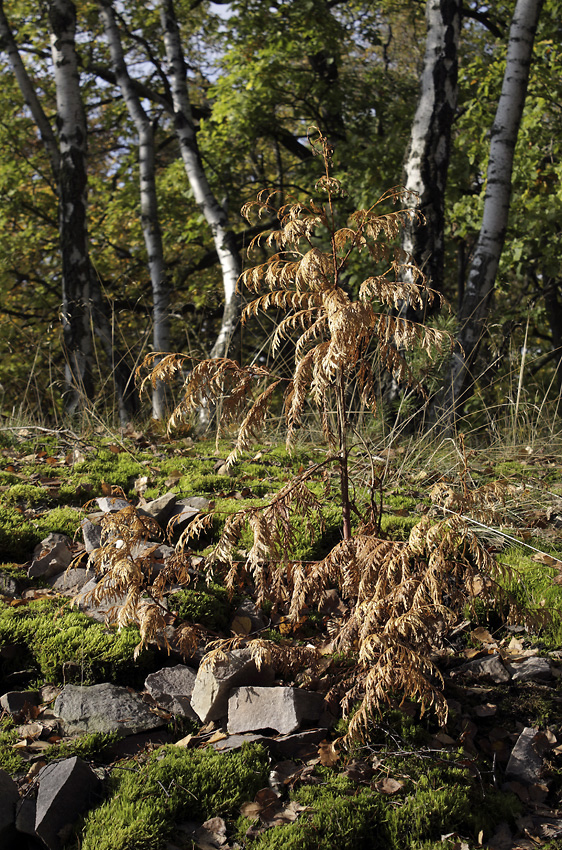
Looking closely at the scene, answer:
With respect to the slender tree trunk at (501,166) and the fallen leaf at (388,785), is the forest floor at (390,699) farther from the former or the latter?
the slender tree trunk at (501,166)

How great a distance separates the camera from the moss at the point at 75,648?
2.92m

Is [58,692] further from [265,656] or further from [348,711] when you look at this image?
[348,711]

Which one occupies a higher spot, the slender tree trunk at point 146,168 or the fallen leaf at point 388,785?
the slender tree trunk at point 146,168

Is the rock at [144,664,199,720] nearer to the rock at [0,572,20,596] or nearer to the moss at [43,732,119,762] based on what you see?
the moss at [43,732,119,762]

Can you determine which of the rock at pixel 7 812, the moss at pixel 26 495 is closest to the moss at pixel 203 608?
the rock at pixel 7 812

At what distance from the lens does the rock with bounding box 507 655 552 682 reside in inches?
116

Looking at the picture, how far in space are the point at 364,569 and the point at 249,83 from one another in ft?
30.8

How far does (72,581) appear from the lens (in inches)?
141

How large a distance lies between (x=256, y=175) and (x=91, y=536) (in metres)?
10.7

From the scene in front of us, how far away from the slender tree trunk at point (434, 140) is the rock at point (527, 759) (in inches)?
174

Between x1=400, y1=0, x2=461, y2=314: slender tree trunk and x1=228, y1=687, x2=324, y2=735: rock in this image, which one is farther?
x1=400, y1=0, x2=461, y2=314: slender tree trunk

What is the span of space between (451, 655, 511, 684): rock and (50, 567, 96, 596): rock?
1965mm

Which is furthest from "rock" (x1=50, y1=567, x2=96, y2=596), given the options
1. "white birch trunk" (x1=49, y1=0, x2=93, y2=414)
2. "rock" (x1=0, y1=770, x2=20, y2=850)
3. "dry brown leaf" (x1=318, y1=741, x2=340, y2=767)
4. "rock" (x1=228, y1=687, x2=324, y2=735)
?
"white birch trunk" (x1=49, y1=0, x2=93, y2=414)

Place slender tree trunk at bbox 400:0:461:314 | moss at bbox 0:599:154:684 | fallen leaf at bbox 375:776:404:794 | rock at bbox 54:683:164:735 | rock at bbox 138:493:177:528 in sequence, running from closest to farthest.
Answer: fallen leaf at bbox 375:776:404:794, rock at bbox 54:683:164:735, moss at bbox 0:599:154:684, rock at bbox 138:493:177:528, slender tree trunk at bbox 400:0:461:314
